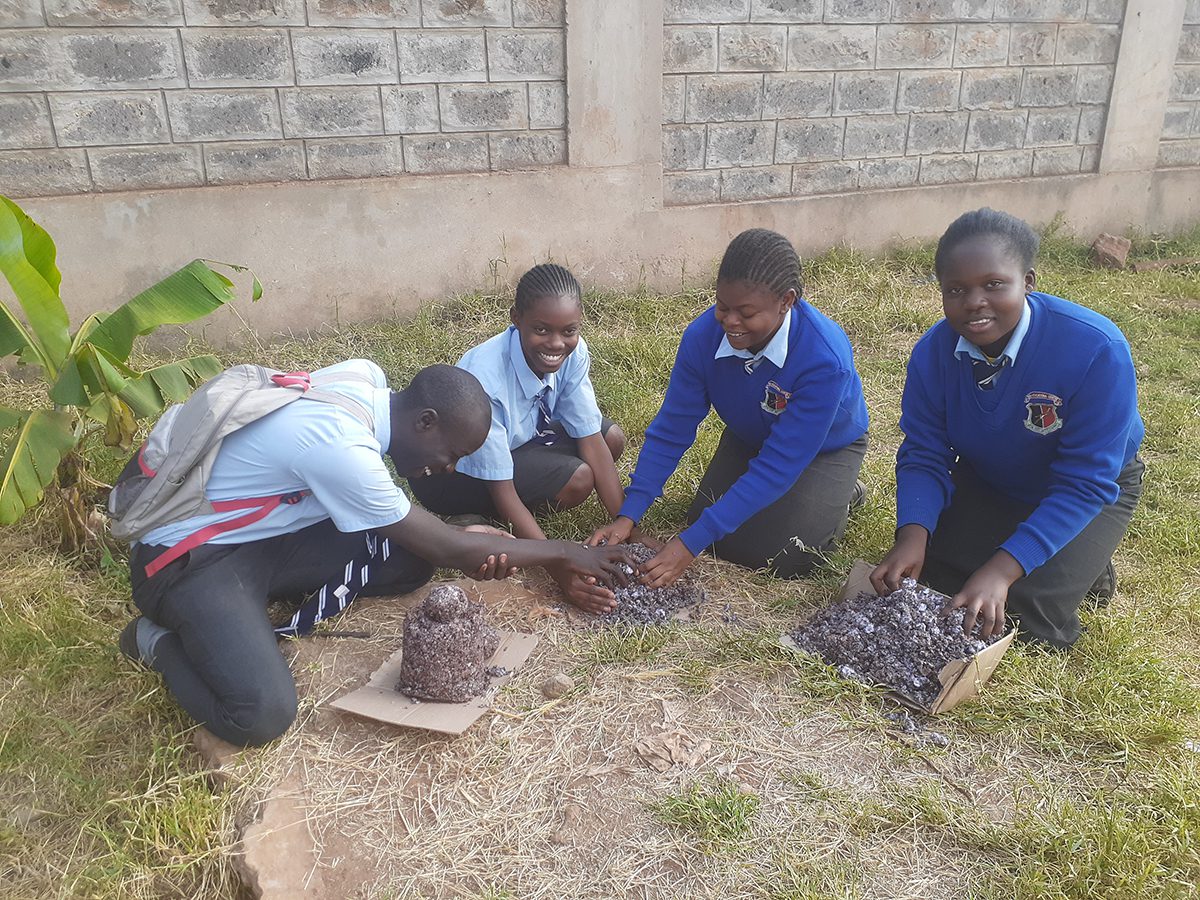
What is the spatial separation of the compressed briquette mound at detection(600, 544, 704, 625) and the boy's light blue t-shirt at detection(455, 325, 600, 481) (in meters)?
0.60

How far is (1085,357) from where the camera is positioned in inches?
110

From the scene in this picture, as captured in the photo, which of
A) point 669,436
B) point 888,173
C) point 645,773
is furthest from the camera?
point 888,173

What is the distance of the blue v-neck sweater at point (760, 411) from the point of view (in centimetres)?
322

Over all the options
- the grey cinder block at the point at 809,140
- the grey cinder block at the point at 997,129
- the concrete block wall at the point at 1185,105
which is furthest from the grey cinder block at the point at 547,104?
the concrete block wall at the point at 1185,105

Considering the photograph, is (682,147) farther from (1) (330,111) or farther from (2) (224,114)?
(2) (224,114)

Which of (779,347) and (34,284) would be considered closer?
(34,284)

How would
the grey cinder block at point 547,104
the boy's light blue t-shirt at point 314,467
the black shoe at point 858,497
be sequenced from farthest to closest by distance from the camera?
the grey cinder block at point 547,104 → the black shoe at point 858,497 → the boy's light blue t-shirt at point 314,467

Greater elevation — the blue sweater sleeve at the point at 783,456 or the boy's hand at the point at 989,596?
the blue sweater sleeve at the point at 783,456

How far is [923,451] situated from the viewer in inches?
130

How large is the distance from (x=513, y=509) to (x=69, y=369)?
5.18ft

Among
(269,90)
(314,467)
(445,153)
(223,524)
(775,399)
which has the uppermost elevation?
(269,90)

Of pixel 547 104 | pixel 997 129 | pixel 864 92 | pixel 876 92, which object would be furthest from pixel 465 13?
pixel 997 129

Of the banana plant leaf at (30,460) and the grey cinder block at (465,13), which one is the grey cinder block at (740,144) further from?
the banana plant leaf at (30,460)

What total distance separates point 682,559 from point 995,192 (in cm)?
594
